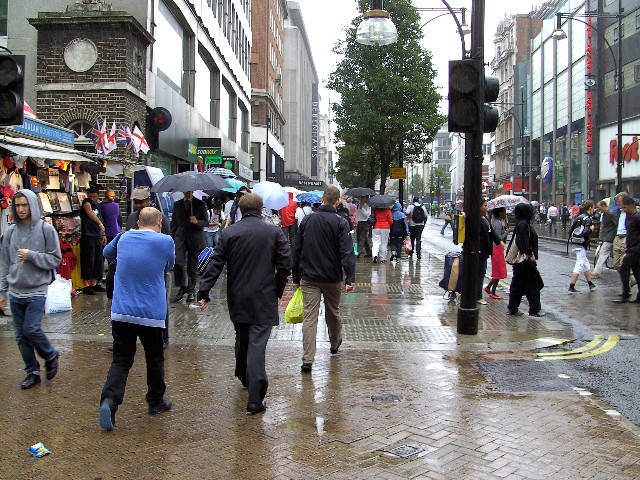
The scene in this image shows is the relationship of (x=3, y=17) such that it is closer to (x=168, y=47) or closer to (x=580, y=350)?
(x=168, y=47)

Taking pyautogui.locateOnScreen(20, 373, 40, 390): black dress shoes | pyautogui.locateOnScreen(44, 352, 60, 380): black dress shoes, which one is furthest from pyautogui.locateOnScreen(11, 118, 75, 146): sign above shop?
pyautogui.locateOnScreen(20, 373, 40, 390): black dress shoes

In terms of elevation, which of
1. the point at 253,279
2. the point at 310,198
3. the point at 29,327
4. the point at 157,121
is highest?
the point at 157,121

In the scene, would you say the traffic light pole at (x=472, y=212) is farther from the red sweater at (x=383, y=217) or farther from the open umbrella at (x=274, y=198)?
the red sweater at (x=383, y=217)

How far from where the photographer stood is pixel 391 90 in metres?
30.1

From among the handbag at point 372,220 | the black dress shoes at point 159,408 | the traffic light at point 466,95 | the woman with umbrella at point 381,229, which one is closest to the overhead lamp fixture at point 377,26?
the traffic light at point 466,95

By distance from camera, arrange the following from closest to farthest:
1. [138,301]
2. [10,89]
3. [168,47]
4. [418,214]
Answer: [138,301], [10,89], [418,214], [168,47]

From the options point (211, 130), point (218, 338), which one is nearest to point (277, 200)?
point (218, 338)

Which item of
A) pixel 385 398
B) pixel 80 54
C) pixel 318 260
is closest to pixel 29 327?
pixel 318 260

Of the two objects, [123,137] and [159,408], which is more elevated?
[123,137]

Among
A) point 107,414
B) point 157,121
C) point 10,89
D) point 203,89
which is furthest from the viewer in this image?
point 203,89

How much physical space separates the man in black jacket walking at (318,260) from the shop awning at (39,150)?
503 cm

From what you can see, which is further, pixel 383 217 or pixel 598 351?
pixel 383 217

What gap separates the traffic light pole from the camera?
27.9ft

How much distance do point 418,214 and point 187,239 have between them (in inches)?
399
